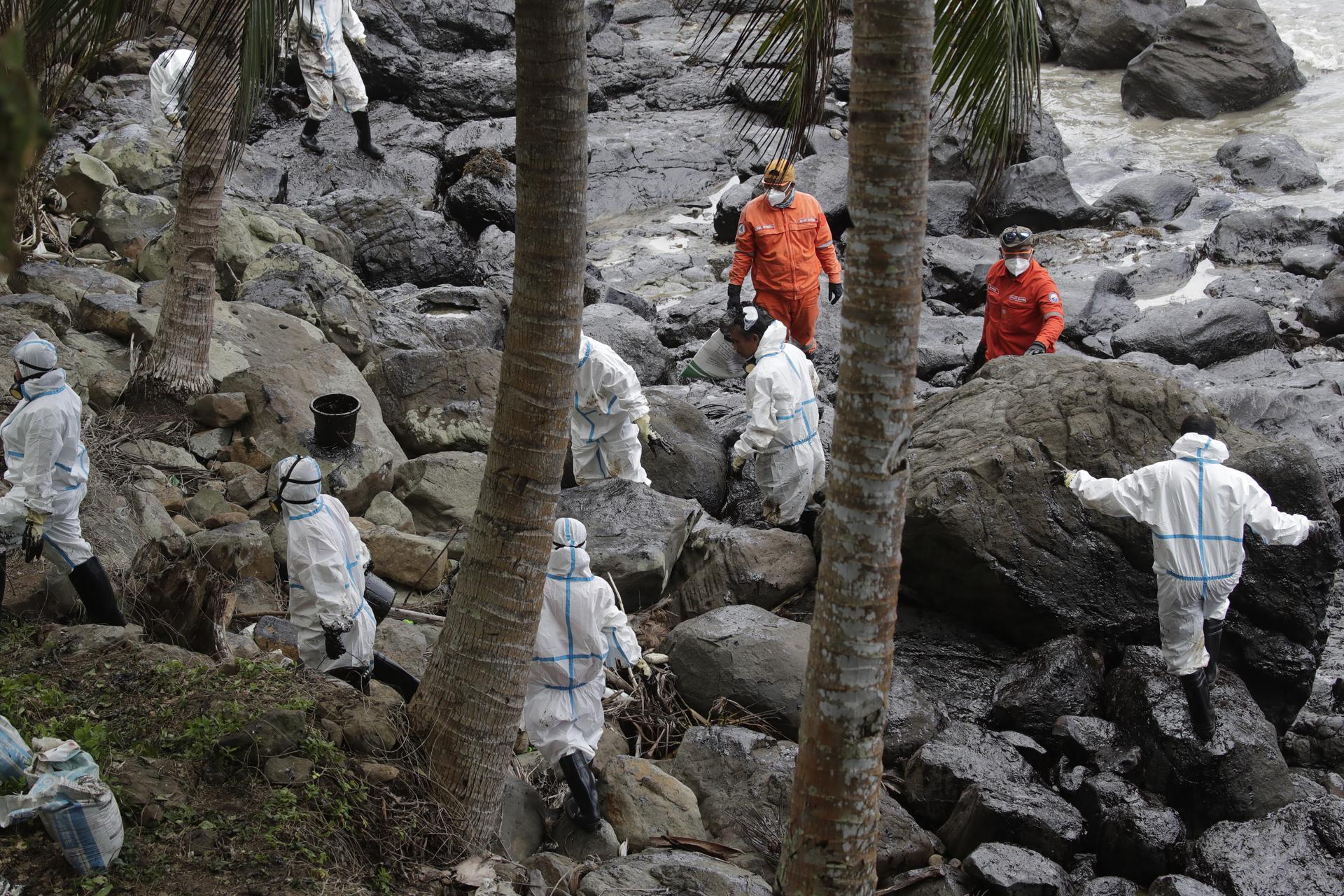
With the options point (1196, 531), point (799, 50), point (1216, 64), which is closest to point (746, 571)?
point (1196, 531)

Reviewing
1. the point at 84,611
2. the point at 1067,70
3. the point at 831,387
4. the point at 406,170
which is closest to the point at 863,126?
the point at 84,611

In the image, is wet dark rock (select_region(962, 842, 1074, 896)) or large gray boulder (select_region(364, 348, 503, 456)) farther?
large gray boulder (select_region(364, 348, 503, 456))

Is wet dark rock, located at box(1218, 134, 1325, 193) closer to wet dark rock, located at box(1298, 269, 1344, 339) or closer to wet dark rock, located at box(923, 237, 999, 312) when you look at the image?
wet dark rock, located at box(1298, 269, 1344, 339)

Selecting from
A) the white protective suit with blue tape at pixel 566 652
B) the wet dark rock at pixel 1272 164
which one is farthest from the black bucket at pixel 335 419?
the wet dark rock at pixel 1272 164

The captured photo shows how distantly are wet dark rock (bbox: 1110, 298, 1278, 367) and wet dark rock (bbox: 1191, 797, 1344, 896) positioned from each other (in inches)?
312

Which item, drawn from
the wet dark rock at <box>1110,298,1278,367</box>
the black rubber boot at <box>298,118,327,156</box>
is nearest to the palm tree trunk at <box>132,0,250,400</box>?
the black rubber boot at <box>298,118,327,156</box>

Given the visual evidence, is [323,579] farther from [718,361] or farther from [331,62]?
[331,62]

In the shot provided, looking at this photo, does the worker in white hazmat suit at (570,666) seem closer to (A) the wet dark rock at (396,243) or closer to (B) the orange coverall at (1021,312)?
(B) the orange coverall at (1021,312)

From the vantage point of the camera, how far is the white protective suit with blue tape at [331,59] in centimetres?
1425

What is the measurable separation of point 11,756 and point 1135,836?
18.2 feet

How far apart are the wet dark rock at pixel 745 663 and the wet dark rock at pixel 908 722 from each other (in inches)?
22.9

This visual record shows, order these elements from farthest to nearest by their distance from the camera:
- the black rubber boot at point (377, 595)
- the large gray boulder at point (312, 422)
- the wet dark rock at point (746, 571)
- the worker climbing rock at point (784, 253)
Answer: the worker climbing rock at point (784, 253) < the large gray boulder at point (312, 422) < the wet dark rock at point (746, 571) < the black rubber boot at point (377, 595)

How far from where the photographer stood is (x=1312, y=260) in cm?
1534

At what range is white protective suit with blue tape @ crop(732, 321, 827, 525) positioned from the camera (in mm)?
8547
